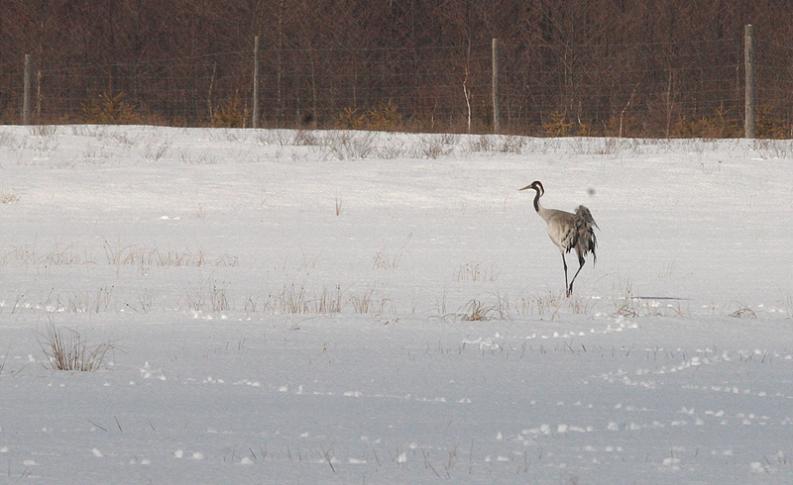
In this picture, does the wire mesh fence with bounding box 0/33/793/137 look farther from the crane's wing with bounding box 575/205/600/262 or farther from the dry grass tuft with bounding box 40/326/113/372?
the dry grass tuft with bounding box 40/326/113/372

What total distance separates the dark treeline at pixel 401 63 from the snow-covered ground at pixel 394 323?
10.3 metres

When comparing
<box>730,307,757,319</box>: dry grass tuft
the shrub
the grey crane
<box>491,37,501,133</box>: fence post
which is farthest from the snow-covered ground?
the shrub

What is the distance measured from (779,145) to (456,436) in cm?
1793

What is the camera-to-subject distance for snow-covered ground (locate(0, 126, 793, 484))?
4473 mm

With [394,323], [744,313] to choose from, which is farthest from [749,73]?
[394,323]

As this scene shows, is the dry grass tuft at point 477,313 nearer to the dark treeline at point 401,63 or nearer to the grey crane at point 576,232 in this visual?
the grey crane at point 576,232

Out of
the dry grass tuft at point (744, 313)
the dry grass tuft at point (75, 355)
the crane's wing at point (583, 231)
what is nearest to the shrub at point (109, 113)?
the crane's wing at point (583, 231)

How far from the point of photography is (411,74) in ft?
108

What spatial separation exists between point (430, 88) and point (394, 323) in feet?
83.5

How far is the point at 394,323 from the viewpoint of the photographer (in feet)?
25.9

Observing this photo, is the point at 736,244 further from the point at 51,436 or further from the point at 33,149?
the point at 33,149

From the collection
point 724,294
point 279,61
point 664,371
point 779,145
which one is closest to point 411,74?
point 279,61

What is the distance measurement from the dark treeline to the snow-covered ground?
1034 cm

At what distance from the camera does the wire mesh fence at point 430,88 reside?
29.9 meters
